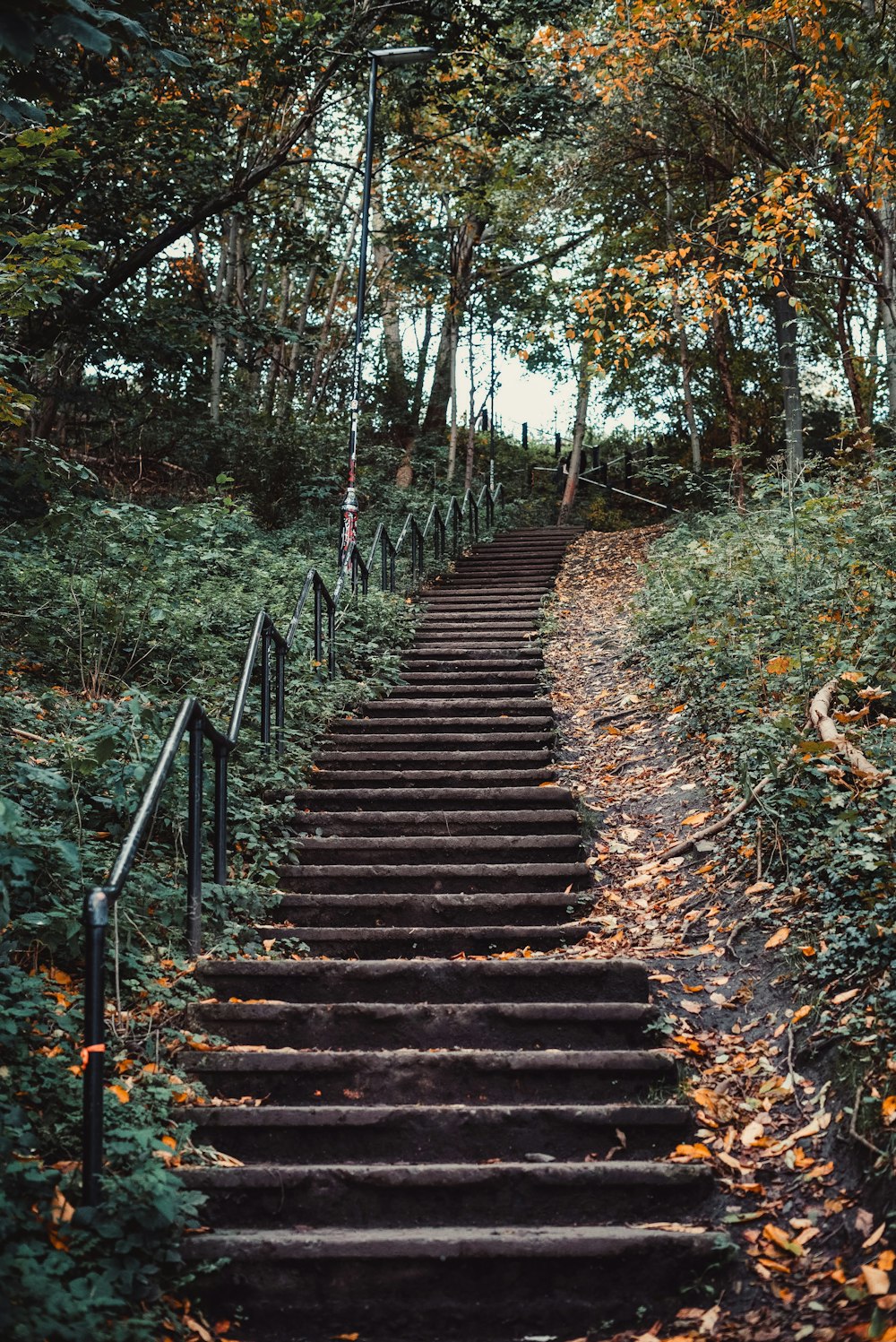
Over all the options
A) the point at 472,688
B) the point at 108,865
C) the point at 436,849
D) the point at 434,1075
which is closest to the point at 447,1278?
the point at 434,1075

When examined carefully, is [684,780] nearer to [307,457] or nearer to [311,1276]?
[311,1276]

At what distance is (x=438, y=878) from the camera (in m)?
5.18

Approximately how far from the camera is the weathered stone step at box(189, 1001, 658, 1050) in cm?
390

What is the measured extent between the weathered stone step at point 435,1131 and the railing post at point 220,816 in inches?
53.0

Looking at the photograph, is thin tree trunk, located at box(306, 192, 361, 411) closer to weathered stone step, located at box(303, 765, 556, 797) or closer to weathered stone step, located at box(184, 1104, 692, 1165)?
weathered stone step, located at box(303, 765, 556, 797)

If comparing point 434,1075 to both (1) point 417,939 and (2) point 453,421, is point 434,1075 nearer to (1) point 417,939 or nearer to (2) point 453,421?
(1) point 417,939

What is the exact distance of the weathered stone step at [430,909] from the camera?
4.86m

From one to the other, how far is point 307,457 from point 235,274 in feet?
14.0

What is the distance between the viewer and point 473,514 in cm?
1616

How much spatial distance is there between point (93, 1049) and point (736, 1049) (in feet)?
7.47

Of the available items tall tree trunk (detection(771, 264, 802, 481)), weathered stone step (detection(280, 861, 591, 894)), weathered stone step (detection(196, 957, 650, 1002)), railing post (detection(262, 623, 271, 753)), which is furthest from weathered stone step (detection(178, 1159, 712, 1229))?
tall tree trunk (detection(771, 264, 802, 481))

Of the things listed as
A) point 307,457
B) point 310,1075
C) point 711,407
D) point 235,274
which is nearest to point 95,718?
point 310,1075

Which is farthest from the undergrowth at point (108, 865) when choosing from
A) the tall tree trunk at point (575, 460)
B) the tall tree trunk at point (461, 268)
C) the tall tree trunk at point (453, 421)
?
the tall tree trunk at point (575, 460)

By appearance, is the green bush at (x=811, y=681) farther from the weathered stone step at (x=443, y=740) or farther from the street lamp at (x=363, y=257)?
the street lamp at (x=363, y=257)
